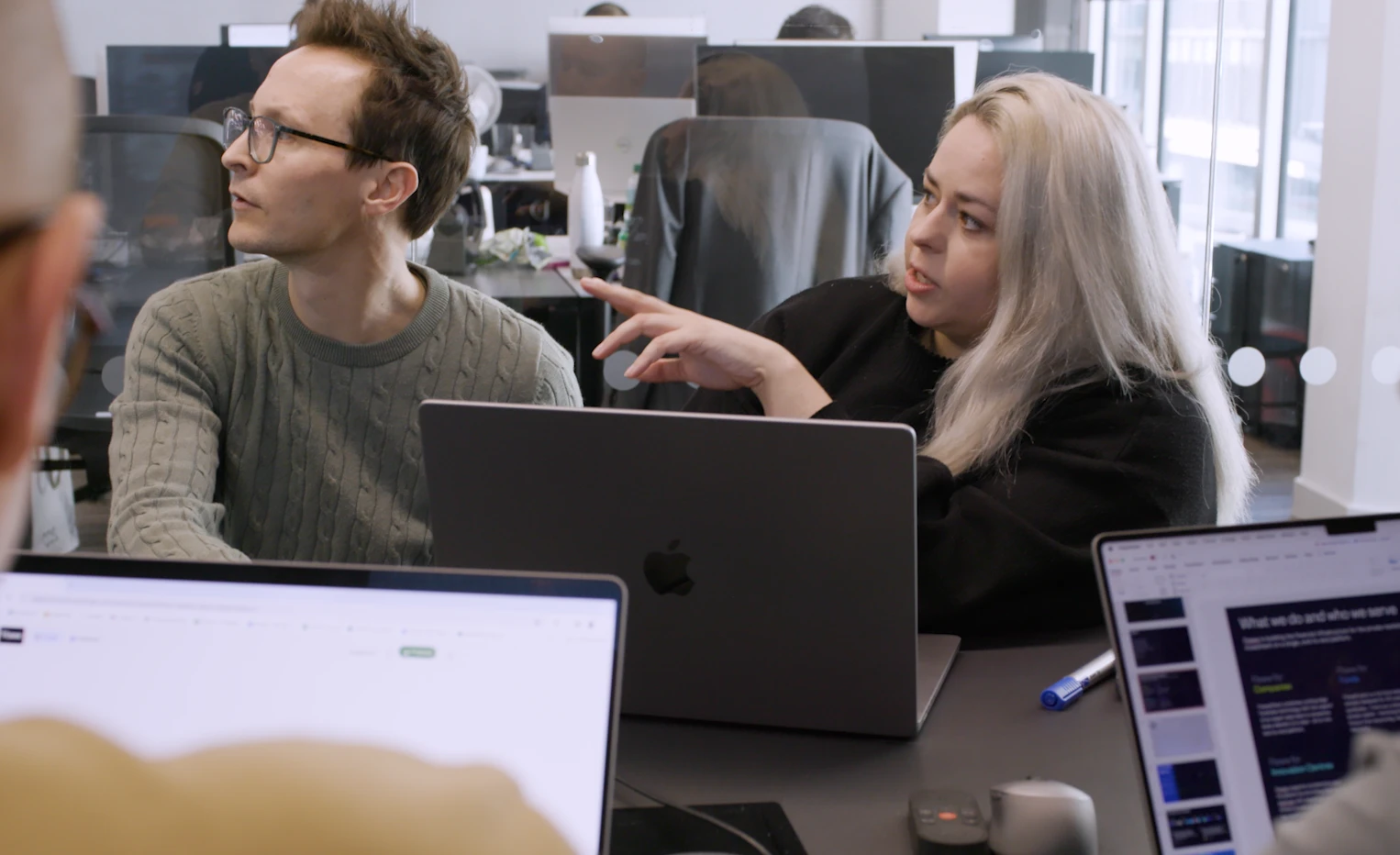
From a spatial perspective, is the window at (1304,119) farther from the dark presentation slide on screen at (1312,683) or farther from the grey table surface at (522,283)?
the dark presentation slide on screen at (1312,683)

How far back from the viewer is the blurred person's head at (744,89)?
3.14 meters

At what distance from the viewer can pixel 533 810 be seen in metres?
0.71

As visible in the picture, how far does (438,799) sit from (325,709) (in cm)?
8

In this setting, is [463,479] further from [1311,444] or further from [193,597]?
[1311,444]

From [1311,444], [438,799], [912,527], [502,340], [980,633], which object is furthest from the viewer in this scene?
[1311,444]

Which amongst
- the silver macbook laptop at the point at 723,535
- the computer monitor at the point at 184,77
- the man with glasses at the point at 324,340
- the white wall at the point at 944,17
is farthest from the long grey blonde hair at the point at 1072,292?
the computer monitor at the point at 184,77

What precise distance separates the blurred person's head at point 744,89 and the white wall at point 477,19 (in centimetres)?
6

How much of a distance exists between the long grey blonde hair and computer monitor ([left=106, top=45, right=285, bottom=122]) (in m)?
2.00

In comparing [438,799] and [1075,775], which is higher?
[438,799]

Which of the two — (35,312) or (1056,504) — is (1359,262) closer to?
(1056,504)

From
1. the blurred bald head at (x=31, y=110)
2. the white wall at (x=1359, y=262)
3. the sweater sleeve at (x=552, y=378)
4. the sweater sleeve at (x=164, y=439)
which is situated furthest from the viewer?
the white wall at (x=1359, y=262)

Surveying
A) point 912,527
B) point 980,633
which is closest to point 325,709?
point 912,527

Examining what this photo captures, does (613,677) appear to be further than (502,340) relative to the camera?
No

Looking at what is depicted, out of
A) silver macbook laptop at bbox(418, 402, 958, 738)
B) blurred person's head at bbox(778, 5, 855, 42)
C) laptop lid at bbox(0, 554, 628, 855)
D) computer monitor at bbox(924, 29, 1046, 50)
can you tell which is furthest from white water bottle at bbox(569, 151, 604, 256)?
laptop lid at bbox(0, 554, 628, 855)
